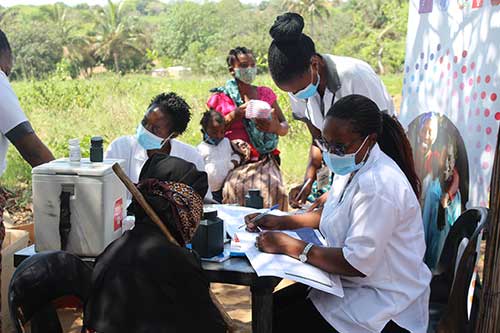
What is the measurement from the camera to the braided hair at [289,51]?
2.92m

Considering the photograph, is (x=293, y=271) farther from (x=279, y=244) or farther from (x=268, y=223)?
(x=268, y=223)

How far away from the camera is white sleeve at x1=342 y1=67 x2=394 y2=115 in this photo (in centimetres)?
306

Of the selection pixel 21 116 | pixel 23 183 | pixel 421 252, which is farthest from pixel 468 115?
pixel 23 183

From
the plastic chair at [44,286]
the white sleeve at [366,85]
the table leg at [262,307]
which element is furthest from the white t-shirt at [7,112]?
the white sleeve at [366,85]

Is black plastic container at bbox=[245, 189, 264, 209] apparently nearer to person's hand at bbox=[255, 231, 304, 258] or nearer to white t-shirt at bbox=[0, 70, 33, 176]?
person's hand at bbox=[255, 231, 304, 258]

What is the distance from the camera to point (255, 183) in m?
4.05

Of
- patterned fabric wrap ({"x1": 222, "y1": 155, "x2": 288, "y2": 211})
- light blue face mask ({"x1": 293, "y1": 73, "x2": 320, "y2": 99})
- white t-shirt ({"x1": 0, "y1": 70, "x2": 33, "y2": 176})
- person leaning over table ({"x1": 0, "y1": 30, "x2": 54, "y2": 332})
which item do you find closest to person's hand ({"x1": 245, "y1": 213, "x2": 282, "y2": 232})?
light blue face mask ({"x1": 293, "y1": 73, "x2": 320, "y2": 99})

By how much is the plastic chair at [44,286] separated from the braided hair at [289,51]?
1.47 m

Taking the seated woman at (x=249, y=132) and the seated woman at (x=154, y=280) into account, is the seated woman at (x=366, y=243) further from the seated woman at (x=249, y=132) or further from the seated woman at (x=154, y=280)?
the seated woman at (x=249, y=132)

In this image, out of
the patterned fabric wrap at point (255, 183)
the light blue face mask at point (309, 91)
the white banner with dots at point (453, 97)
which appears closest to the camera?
the white banner with dots at point (453, 97)

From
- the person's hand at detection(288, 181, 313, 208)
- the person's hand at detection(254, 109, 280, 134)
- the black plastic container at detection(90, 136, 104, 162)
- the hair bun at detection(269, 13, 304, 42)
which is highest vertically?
the hair bun at detection(269, 13, 304, 42)

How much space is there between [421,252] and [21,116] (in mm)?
1881

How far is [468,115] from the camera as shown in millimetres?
2695

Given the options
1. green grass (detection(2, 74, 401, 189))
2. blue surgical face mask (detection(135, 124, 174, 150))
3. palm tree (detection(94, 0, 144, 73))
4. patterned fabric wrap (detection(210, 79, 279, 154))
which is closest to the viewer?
blue surgical face mask (detection(135, 124, 174, 150))
